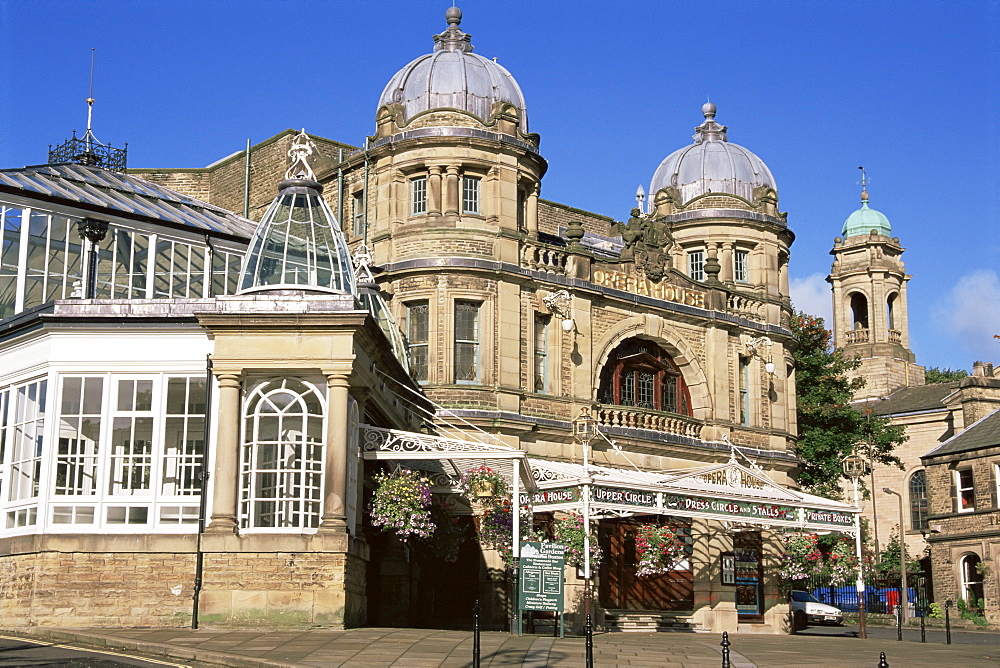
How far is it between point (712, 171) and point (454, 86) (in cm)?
1075

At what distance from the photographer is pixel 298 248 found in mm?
22469

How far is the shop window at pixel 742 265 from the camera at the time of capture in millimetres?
39975

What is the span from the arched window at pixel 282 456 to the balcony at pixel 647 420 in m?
13.9

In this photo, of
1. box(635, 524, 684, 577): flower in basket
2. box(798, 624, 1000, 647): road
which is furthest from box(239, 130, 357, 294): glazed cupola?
box(798, 624, 1000, 647): road

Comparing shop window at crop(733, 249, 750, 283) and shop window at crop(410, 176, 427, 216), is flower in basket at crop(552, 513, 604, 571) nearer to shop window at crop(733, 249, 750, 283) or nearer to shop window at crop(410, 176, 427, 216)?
shop window at crop(410, 176, 427, 216)

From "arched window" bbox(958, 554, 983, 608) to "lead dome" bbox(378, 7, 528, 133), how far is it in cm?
2399

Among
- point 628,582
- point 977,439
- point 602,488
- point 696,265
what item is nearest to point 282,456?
point 602,488

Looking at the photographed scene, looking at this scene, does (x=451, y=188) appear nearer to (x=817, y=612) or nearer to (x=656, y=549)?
(x=656, y=549)

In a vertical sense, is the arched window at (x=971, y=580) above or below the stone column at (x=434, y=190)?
below

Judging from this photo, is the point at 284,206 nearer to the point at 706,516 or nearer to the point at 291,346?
the point at 291,346

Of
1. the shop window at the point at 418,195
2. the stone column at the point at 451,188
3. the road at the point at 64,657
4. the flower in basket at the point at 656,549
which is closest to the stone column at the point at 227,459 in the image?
the road at the point at 64,657

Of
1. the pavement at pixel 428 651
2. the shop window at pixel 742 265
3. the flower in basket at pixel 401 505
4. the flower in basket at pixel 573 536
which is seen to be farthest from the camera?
the shop window at pixel 742 265

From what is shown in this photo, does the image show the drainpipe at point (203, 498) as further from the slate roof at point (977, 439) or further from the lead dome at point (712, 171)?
the slate roof at point (977, 439)

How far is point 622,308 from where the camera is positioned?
34719 millimetres
